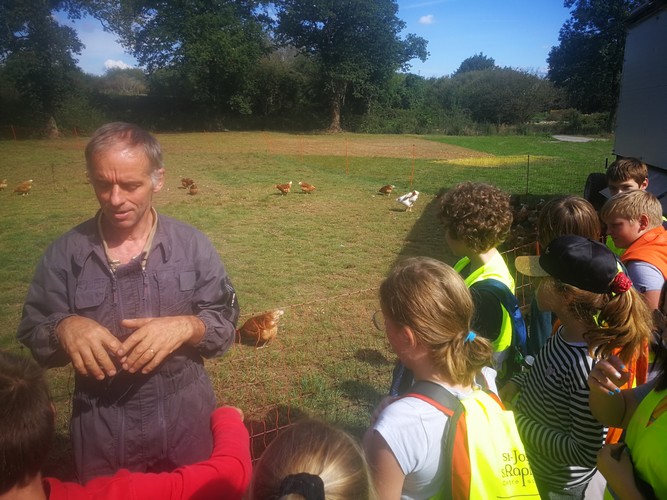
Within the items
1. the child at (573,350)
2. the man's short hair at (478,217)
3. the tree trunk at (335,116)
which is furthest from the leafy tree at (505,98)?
the child at (573,350)

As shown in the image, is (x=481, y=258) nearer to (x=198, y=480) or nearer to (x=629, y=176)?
(x=198, y=480)

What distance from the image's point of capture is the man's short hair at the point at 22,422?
3.57ft

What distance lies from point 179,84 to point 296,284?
41.9 meters

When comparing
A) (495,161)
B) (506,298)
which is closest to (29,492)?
(506,298)

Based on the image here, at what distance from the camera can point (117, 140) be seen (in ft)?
6.00

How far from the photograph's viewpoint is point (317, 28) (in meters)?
44.0

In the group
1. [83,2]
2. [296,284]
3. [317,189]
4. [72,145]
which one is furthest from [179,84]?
[296,284]

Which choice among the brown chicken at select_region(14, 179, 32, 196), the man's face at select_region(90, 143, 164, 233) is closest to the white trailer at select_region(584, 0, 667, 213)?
the man's face at select_region(90, 143, 164, 233)

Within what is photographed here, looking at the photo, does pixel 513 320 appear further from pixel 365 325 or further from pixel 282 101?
pixel 282 101

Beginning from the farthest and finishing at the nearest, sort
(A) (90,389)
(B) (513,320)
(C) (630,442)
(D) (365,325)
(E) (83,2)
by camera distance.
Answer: (E) (83,2) < (D) (365,325) < (B) (513,320) < (A) (90,389) < (C) (630,442)

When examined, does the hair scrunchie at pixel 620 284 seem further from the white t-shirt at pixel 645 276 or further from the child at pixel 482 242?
the white t-shirt at pixel 645 276

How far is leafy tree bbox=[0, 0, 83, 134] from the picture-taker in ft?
108

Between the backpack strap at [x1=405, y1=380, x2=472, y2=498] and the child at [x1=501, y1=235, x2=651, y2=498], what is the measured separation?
2.21ft

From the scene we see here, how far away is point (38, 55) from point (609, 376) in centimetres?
4209
